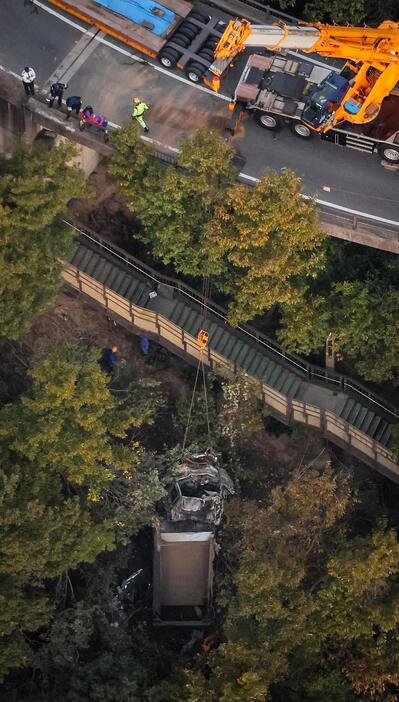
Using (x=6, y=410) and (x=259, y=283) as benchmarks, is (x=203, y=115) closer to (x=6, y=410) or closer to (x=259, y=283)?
(x=259, y=283)

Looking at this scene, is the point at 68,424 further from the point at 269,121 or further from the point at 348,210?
the point at 269,121

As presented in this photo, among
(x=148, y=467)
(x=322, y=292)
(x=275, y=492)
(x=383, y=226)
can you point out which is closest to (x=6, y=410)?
(x=148, y=467)

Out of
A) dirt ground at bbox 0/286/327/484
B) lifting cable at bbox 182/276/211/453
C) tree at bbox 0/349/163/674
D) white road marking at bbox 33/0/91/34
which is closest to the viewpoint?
tree at bbox 0/349/163/674

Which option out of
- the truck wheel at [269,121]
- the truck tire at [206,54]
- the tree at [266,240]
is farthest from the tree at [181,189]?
the truck tire at [206,54]

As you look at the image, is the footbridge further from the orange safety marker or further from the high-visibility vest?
the high-visibility vest

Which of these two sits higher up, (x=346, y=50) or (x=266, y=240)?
(x=346, y=50)

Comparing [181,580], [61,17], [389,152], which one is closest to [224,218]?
[389,152]

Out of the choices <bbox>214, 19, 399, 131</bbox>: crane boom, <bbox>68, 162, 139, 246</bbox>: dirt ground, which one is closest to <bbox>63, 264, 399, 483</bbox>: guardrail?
<bbox>68, 162, 139, 246</bbox>: dirt ground
